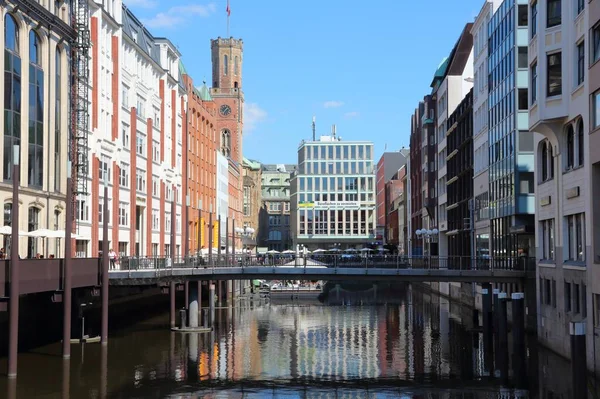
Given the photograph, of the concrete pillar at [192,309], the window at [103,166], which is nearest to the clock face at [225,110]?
the window at [103,166]

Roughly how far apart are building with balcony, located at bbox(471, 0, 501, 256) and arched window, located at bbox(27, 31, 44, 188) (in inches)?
1464

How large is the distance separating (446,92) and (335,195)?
3082 inches

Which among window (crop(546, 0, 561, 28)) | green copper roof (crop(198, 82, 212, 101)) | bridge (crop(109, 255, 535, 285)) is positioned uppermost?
green copper roof (crop(198, 82, 212, 101))

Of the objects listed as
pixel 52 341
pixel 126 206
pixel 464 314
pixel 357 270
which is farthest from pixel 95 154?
pixel 464 314

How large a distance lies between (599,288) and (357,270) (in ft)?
72.9

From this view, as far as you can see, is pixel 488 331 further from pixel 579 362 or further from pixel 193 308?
pixel 579 362

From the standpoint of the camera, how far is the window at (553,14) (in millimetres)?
44531

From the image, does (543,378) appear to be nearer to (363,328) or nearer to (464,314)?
(363,328)

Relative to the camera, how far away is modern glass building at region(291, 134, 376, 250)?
179125 millimetres

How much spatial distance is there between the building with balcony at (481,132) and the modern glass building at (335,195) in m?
97.0

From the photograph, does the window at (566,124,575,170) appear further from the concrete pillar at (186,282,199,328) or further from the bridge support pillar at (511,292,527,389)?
the concrete pillar at (186,282,199,328)

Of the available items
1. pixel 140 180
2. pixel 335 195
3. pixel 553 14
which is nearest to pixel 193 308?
pixel 140 180

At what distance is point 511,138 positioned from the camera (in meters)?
62.9

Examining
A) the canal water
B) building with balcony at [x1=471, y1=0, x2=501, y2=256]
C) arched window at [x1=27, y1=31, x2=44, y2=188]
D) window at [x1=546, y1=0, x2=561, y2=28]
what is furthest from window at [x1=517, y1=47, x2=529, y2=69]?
arched window at [x1=27, y1=31, x2=44, y2=188]
